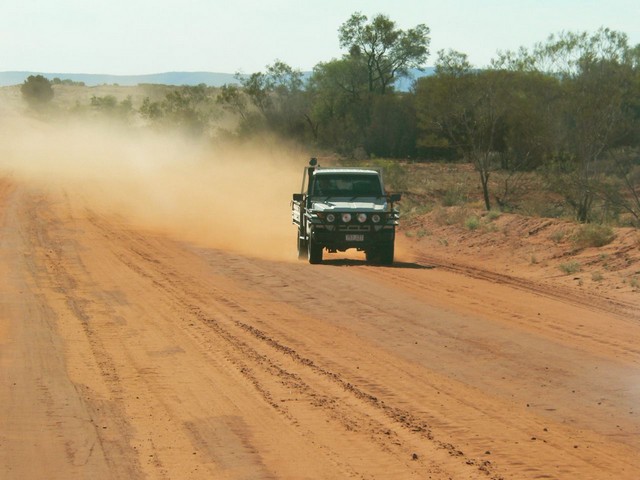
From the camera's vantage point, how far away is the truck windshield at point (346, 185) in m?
21.3

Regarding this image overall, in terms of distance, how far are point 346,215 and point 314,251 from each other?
1.10 meters

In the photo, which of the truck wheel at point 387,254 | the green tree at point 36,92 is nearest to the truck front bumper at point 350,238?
the truck wheel at point 387,254

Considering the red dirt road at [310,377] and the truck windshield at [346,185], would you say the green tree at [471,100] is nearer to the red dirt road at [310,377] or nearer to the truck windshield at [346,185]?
the truck windshield at [346,185]

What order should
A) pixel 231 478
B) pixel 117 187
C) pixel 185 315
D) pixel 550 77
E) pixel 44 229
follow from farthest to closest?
1. pixel 117 187
2. pixel 550 77
3. pixel 44 229
4. pixel 185 315
5. pixel 231 478

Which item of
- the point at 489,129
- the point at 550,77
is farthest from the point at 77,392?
the point at 550,77

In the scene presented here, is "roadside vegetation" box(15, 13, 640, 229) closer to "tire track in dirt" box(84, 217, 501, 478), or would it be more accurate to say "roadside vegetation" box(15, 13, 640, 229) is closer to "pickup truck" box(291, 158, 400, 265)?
"pickup truck" box(291, 158, 400, 265)

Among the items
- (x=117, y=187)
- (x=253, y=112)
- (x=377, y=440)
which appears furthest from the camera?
(x=253, y=112)

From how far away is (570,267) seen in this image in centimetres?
2025

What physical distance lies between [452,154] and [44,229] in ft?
108

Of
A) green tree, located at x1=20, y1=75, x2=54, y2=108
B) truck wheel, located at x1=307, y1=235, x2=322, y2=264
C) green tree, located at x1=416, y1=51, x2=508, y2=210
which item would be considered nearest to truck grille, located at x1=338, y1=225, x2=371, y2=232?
truck wheel, located at x1=307, y1=235, x2=322, y2=264

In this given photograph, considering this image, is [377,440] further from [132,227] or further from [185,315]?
[132,227]

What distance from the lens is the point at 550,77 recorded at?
40.8 m

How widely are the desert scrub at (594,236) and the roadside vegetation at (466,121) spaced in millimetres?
105

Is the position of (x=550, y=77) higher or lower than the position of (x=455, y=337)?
higher
